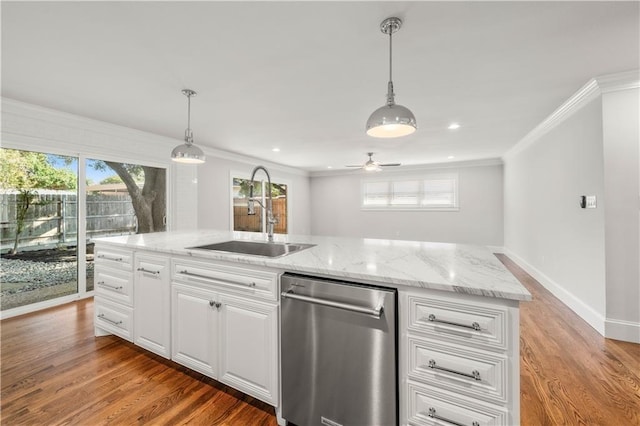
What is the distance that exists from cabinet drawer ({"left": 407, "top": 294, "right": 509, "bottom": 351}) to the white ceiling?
1.65 m

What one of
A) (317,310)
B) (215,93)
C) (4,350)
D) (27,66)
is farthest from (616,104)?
(4,350)

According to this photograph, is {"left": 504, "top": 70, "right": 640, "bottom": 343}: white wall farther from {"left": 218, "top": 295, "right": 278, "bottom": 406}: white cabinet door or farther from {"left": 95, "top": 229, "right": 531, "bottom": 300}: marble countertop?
{"left": 218, "top": 295, "right": 278, "bottom": 406}: white cabinet door

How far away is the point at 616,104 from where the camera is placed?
8.16 feet

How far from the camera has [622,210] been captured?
2467 millimetres

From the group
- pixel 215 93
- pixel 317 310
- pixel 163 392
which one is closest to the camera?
pixel 317 310

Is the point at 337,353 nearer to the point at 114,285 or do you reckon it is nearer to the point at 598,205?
the point at 114,285

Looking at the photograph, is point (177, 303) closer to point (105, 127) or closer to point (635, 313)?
point (105, 127)

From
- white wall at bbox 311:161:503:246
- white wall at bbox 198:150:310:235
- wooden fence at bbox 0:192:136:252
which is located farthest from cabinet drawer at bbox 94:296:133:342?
white wall at bbox 311:161:503:246

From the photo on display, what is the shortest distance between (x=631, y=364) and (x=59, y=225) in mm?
5997

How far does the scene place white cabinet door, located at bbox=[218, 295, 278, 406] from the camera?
154 centimetres

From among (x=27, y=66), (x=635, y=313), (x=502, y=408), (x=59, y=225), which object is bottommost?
(x=635, y=313)

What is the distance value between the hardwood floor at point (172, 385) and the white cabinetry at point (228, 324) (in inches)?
6.5

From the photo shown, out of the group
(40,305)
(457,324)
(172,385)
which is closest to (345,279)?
(457,324)

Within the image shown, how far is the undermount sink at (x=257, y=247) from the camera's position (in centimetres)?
217
